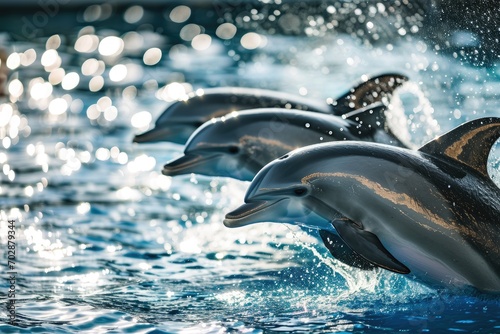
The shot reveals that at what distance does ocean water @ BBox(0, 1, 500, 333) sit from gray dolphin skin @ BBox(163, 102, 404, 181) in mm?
706

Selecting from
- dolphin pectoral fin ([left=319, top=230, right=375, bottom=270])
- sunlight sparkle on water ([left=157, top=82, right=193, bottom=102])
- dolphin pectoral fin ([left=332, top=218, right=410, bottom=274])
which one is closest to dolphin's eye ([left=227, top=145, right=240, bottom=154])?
dolphin pectoral fin ([left=319, top=230, right=375, bottom=270])

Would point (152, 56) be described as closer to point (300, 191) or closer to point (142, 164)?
point (142, 164)

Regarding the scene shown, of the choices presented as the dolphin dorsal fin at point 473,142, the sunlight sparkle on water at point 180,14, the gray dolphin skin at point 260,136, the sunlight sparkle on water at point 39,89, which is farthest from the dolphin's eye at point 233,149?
the sunlight sparkle on water at point 180,14

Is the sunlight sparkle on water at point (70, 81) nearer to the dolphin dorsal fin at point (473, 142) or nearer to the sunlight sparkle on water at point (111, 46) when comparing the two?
the sunlight sparkle on water at point (111, 46)

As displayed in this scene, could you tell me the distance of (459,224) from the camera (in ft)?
20.7

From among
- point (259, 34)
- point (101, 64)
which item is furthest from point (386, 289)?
point (259, 34)

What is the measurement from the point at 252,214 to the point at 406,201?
103 centimetres

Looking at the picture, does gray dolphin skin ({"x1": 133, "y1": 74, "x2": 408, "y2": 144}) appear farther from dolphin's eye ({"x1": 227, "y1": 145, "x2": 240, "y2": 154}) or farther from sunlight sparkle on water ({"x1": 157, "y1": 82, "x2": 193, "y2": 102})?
sunlight sparkle on water ({"x1": 157, "y1": 82, "x2": 193, "y2": 102})

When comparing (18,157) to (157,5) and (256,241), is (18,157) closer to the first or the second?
(256,241)

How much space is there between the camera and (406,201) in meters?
6.34

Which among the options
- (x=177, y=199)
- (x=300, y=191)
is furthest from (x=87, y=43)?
(x=300, y=191)

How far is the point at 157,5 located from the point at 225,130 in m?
25.7

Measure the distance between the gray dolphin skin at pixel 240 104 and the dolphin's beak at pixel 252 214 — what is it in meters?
2.59

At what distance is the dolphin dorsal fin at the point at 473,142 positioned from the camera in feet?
21.4
